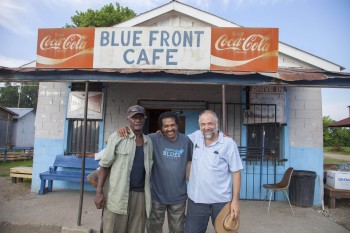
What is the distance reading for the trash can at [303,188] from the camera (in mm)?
5707

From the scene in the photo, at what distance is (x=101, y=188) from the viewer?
2.80 meters

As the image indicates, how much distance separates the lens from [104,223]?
284 cm

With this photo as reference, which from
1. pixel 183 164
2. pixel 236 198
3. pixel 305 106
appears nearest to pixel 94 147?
pixel 183 164

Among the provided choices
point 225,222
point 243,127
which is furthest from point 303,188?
point 225,222

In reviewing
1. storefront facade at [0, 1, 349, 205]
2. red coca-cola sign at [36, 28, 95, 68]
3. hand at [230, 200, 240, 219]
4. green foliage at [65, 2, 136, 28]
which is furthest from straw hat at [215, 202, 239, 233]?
green foliage at [65, 2, 136, 28]

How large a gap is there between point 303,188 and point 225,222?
3852 millimetres

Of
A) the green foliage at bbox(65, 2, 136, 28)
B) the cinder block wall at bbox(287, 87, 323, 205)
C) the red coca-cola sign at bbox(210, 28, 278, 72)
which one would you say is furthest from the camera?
the green foliage at bbox(65, 2, 136, 28)

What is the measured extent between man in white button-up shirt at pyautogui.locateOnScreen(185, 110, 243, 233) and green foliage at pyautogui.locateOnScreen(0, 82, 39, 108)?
5274cm

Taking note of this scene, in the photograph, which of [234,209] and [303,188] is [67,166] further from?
[303,188]

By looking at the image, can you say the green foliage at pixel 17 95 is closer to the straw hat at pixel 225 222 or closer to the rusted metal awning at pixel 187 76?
the rusted metal awning at pixel 187 76

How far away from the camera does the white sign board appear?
4.70 metres

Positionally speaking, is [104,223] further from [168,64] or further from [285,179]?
[285,179]

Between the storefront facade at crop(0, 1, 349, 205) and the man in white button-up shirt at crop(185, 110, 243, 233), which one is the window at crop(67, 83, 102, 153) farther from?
the man in white button-up shirt at crop(185, 110, 243, 233)

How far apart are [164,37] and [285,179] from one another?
390 centimetres
